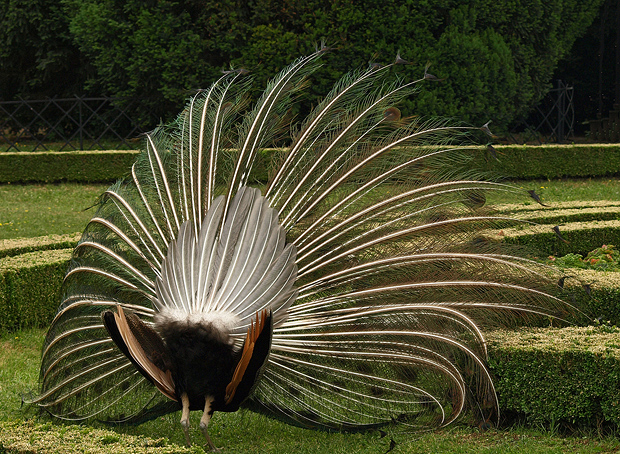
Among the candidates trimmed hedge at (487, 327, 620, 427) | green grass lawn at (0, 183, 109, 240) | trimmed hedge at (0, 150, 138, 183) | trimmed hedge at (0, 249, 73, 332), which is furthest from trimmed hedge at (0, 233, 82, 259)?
trimmed hedge at (0, 150, 138, 183)

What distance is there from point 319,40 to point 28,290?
11630mm

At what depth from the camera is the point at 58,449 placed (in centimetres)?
361

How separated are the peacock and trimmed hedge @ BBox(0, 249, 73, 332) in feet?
9.18

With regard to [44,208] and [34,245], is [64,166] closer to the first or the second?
[44,208]

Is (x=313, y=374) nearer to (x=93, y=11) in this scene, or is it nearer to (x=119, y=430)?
(x=119, y=430)

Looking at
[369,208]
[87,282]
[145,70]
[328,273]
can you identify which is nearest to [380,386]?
[328,273]

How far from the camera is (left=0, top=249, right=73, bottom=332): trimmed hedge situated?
7207 millimetres

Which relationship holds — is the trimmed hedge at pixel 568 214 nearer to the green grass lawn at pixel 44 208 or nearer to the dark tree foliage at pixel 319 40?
the green grass lawn at pixel 44 208

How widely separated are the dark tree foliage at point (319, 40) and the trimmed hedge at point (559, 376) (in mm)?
12825

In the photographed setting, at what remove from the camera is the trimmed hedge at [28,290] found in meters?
7.21

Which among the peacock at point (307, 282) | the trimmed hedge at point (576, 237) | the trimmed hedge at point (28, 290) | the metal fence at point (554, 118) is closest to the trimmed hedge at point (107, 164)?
the metal fence at point (554, 118)

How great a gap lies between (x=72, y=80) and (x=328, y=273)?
2237 cm

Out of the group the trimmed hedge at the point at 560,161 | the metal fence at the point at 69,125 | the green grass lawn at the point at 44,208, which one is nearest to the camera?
the green grass lawn at the point at 44,208

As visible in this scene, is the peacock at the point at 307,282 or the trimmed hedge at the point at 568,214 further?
the trimmed hedge at the point at 568,214
